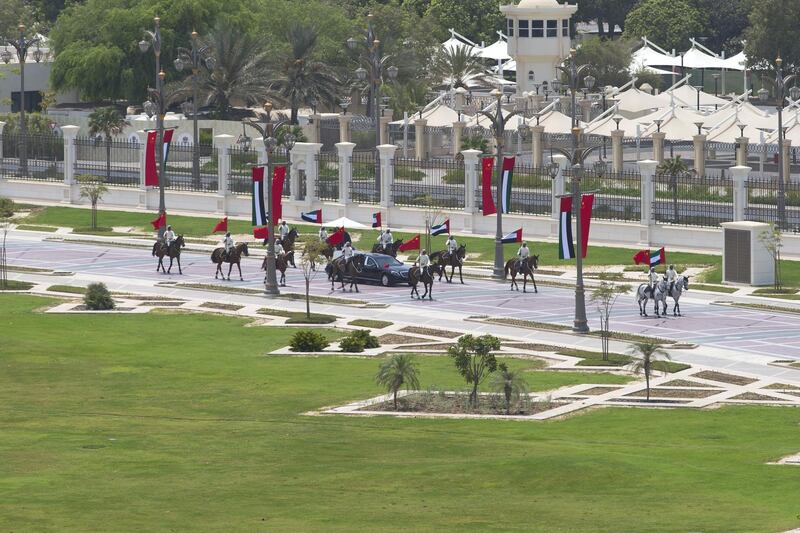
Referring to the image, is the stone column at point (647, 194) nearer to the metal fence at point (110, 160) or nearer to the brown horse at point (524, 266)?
the brown horse at point (524, 266)

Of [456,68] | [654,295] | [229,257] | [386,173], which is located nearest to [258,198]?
[229,257]

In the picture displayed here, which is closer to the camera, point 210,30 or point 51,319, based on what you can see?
point 51,319

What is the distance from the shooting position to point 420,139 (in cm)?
11238

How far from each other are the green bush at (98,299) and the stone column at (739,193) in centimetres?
2542

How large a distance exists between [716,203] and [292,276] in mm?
17554

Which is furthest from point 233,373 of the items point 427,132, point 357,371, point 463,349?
point 427,132

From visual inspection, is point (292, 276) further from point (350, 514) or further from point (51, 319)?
point (350, 514)

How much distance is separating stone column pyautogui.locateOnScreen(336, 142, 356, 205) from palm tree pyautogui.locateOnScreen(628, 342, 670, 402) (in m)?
31.6

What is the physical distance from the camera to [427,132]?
11388 centimetres

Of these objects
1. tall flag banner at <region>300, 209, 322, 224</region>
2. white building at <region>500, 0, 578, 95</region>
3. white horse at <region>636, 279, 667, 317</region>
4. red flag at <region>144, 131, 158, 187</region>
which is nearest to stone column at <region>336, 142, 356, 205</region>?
tall flag banner at <region>300, 209, 322, 224</region>

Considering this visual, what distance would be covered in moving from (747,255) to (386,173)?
20.5 m

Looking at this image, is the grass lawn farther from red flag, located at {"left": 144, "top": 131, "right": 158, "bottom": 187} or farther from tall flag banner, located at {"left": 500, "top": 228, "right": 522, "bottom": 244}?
red flag, located at {"left": 144, "top": 131, "right": 158, "bottom": 187}

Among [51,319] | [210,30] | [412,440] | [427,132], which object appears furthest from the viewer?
[210,30]

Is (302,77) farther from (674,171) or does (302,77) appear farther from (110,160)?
(674,171)
